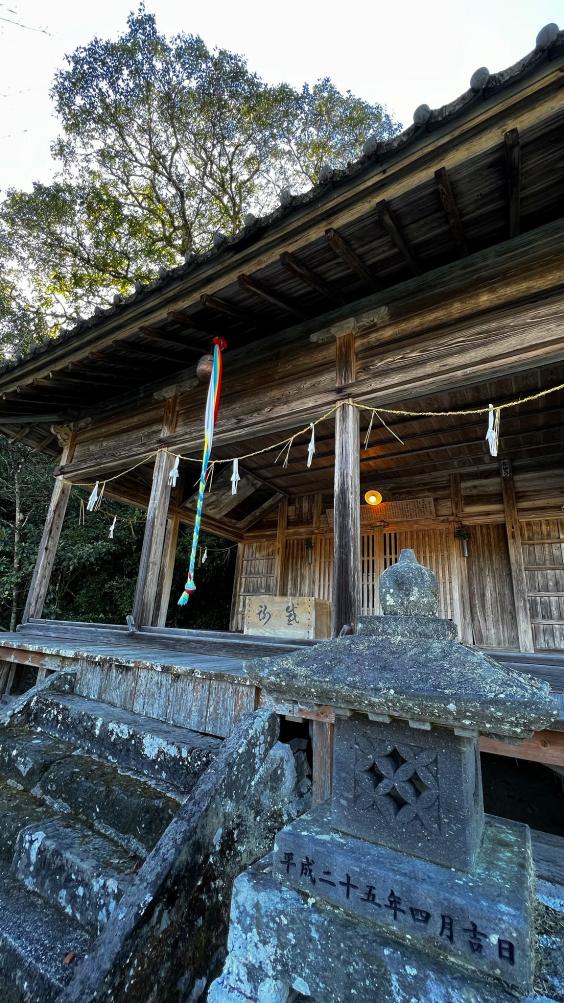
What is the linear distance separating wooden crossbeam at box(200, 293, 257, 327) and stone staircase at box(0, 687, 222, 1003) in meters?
4.53

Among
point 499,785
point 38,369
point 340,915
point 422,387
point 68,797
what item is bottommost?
point 499,785

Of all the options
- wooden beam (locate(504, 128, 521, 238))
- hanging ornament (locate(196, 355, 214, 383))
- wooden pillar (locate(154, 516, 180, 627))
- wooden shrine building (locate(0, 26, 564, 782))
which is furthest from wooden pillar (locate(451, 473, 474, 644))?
wooden pillar (locate(154, 516, 180, 627))

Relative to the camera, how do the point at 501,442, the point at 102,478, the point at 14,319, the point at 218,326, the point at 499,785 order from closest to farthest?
the point at 499,785 → the point at 218,326 → the point at 501,442 → the point at 102,478 → the point at 14,319

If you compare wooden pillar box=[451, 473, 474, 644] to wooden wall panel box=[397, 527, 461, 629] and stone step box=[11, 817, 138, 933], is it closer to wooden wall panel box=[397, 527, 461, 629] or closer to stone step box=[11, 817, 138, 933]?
wooden wall panel box=[397, 527, 461, 629]

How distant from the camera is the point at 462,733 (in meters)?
1.60

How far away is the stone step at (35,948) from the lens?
199cm

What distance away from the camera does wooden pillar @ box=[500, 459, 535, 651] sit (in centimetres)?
663

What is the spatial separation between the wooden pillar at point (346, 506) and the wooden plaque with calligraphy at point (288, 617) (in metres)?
3.43

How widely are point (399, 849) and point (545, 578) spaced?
20.9 feet

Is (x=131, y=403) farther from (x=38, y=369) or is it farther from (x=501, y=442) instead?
(x=501, y=442)

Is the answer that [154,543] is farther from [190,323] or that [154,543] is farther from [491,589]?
[491,589]

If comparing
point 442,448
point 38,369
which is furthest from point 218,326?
point 442,448

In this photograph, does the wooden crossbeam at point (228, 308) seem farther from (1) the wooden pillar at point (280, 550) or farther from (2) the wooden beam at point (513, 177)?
(1) the wooden pillar at point (280, 550)

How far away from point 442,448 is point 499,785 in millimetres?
4876
